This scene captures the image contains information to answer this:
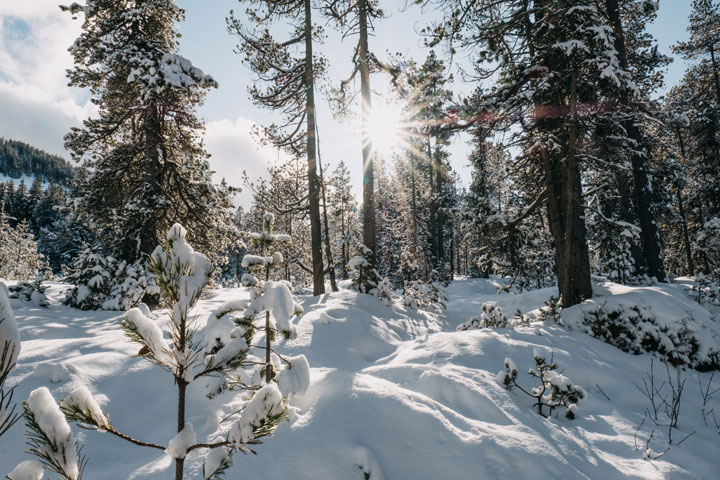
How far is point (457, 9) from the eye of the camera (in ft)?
24.8

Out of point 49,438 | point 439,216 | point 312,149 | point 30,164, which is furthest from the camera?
point 30,164

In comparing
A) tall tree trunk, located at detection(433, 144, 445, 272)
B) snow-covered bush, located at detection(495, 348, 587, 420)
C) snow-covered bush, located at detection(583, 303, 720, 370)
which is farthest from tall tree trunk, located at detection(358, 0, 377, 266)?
tall tree trunk, located at detection(433, 144, 445, 272)

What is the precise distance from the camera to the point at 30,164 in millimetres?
122688

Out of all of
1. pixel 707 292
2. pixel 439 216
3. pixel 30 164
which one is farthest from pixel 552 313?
pixel 30 164

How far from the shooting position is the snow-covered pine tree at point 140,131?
9.12 m

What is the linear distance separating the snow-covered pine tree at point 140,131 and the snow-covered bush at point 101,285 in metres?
0.72

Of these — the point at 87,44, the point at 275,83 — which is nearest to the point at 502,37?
the point at 275,83

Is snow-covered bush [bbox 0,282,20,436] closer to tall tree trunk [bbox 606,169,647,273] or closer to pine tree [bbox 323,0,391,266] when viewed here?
pine tree [bbox 323,0,391,266]

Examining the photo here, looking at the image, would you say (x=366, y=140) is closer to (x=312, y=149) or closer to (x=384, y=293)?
(x=312, y=149)

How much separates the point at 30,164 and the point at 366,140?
554 ft

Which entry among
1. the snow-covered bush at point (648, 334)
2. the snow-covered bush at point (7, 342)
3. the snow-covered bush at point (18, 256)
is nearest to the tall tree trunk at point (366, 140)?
the snow-covered bush at point (648, 334)

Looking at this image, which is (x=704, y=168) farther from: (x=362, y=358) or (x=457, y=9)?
(x=362, y=358)

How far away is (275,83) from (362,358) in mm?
9464

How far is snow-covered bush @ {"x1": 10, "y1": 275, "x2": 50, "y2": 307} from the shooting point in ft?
25.0
